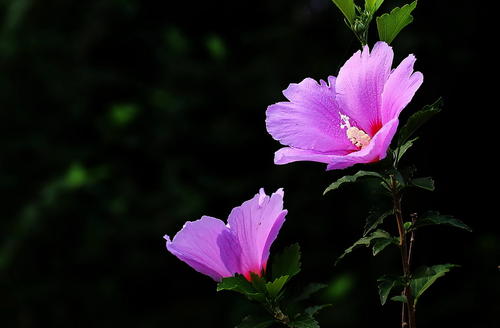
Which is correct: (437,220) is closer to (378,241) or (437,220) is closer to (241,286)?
(378,241)

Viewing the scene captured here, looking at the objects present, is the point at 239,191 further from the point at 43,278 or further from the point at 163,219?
the point at 43,278

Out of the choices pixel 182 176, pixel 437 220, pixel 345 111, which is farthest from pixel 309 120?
pixel 182 176

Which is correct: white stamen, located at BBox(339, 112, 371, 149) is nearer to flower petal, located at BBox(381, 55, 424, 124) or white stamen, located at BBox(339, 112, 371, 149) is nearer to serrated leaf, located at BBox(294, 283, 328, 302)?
flower petal, located at BBox(381, 55, 424, 124)

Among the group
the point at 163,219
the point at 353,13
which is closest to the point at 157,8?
the point at 163,219

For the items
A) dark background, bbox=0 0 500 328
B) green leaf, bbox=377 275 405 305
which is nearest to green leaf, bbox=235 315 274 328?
green leaf, bbox=377 275 405 305

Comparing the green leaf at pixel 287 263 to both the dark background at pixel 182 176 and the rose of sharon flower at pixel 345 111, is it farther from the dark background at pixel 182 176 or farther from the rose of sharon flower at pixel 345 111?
the dark background at pixel 182 176
